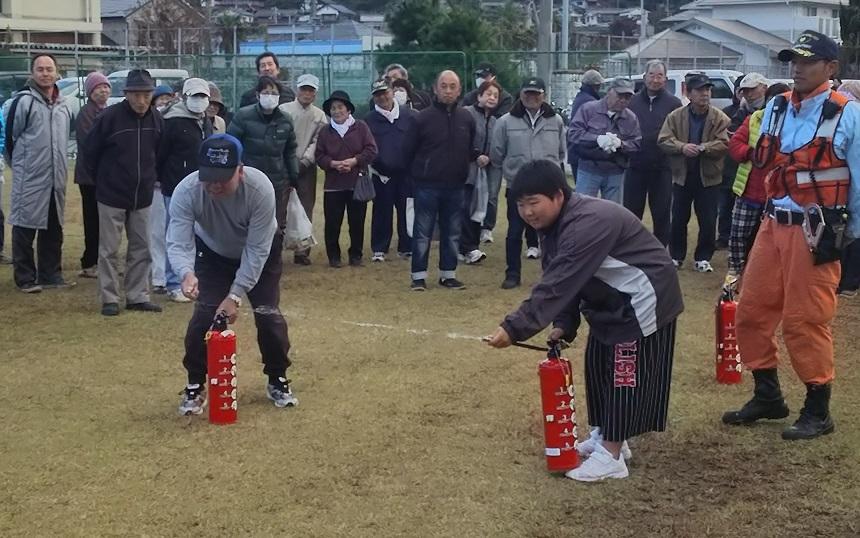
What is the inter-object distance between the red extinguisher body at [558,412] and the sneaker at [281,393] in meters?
1.83

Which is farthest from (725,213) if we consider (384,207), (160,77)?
(160,77)

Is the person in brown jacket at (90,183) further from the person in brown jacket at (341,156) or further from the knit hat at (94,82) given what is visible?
the person in brown jacket at (341,156)

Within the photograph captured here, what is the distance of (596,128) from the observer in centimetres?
1097

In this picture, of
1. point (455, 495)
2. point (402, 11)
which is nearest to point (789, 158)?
point (455, 495)

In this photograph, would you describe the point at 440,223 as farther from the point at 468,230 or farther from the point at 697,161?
the point at 697,161

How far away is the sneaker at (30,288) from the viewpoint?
10258 mm

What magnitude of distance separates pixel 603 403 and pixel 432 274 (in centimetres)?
586

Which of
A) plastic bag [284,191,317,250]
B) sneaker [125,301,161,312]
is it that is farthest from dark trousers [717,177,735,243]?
sneaker [125,301,161,312]

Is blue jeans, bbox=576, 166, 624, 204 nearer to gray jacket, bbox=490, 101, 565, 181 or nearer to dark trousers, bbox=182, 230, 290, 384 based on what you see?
gray jacket, bbox=490, 101, 565, 181

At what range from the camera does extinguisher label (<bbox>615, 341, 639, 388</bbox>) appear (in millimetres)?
5414

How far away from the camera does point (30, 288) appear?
10.3 m

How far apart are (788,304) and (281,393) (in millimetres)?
2977

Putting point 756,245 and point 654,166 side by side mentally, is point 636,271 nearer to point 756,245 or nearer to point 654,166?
Result: point 756,245

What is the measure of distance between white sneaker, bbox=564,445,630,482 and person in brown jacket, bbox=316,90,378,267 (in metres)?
6.26
